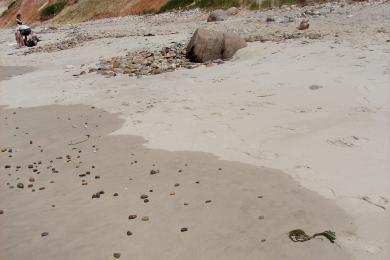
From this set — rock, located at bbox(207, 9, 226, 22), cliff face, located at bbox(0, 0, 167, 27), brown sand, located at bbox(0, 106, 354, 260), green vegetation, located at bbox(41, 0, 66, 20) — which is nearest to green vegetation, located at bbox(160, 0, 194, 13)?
cliff face, located at bbox(0, 0, 167, 27)

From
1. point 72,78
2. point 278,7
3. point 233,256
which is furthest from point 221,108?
point 278,7

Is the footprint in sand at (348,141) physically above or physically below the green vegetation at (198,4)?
below

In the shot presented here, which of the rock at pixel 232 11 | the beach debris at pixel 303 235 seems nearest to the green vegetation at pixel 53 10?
the rock at pixel 232 11

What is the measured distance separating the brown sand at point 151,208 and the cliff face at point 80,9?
133 ft

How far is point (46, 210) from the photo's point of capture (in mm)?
9102

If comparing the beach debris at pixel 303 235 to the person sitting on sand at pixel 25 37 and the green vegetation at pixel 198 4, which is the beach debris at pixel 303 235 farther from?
the green vegetation at pixel 198 4

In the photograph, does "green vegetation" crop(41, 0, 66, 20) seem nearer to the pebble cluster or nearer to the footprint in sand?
the pebble cluster

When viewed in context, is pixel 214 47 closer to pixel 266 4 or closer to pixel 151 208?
pixel 151 208

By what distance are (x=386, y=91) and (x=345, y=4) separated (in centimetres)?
1914

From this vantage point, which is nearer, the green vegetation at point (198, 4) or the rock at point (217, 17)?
the rock at point (217, 17)

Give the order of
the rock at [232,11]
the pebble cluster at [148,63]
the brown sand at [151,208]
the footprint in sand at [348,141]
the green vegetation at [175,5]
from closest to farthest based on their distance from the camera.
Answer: the brown sand at [151,208] < the footprint in sand at [348,141] < the pebble cluster at [148,63] < the rock at [232,11] < the green vegetation at [175,5]

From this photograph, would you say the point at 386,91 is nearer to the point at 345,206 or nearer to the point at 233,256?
the point at 345,206

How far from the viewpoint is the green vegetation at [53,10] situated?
65.9m

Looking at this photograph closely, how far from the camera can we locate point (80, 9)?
201ft
